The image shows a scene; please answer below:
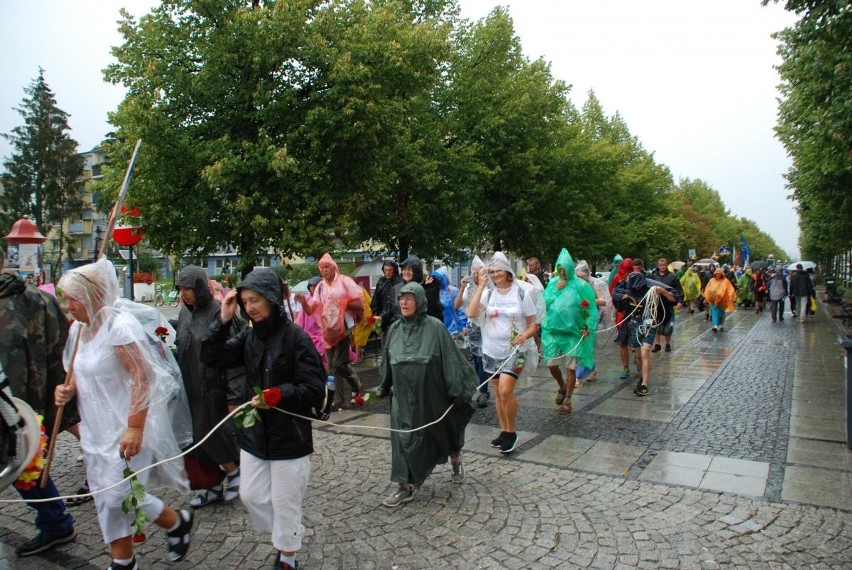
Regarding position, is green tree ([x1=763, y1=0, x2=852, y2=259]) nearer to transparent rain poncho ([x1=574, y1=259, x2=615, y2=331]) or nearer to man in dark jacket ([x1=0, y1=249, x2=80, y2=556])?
transparent rain poncho ([x1=574, y1=259, x2=615, y2=331])

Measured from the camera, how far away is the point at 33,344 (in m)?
4.04

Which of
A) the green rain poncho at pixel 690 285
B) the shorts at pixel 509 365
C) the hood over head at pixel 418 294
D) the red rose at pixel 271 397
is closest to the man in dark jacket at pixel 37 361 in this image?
the red rose at pixel 271 397

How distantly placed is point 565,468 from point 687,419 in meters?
2.47

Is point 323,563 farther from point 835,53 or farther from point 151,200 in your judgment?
point 151,200

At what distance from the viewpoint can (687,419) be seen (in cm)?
698

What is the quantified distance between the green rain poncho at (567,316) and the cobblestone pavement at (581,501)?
0.80m

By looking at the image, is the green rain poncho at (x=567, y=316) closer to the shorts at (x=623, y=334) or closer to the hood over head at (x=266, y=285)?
the shorts at (x=623, y=334)

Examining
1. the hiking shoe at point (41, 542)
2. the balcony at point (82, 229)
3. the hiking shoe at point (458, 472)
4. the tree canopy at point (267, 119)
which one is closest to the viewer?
the hiking shoe at point (41, 542)

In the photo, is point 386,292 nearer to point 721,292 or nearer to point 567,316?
point 567,316

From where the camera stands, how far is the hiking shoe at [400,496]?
4492 mm

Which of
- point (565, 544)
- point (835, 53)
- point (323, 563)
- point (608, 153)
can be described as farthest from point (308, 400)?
point (608, 153)

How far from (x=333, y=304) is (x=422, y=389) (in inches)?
131

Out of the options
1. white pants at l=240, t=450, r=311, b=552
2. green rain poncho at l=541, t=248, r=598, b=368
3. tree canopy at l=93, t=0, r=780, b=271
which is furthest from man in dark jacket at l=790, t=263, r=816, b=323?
white pants at l=240, t=450, r=311, b=552

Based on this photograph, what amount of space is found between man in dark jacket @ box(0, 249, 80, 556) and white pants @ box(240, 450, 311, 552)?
1.59 metres
